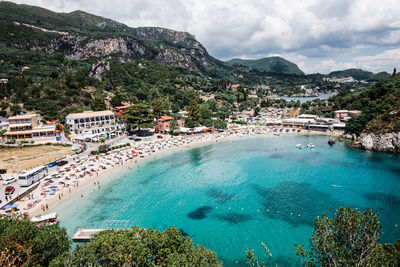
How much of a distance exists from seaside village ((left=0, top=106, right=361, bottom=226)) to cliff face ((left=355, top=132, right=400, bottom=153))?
57.1 feet

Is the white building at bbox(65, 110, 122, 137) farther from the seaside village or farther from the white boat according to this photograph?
the white boat

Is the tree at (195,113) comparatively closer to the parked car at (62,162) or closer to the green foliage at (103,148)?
the green foliage at (103,148)

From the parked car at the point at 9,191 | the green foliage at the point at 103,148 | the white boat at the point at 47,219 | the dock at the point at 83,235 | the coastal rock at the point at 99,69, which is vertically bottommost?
the dock at the point at 83,235

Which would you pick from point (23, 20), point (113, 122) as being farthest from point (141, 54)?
point (113, 122)

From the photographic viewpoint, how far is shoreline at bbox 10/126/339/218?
28.1 metres

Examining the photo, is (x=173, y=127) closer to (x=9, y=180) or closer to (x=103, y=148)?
(x=103, y=148)

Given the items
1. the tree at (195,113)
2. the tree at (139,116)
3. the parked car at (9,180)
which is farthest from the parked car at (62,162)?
the tree at (195,113)

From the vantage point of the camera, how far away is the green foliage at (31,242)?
13727 millimetres

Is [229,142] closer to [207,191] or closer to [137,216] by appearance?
[207,191]

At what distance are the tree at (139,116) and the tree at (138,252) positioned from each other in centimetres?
4694

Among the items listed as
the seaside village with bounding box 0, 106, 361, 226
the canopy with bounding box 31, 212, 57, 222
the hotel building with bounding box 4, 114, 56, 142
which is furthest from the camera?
the hotel building with bounding box 4, 114, 56, 142

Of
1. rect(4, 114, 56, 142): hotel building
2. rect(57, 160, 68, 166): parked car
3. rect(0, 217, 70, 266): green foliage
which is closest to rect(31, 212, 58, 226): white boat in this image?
rect(0, 217, 70, 266): green foliage

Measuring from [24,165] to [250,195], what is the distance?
131ft

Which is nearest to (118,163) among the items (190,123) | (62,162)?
(62,162)
